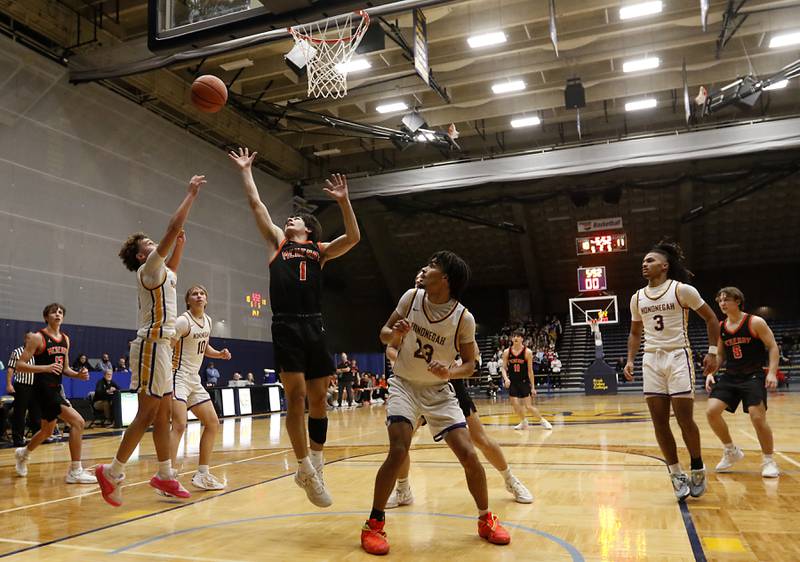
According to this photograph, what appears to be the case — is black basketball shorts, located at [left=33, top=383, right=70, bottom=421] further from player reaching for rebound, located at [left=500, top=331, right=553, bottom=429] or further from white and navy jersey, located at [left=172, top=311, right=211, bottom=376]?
player reaching for rebound, located at [left=500, top=331, right=553, bottom=429]

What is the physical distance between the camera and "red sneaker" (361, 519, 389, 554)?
3.52 meters

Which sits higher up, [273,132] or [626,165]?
[273,132]

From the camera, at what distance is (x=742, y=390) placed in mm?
6070

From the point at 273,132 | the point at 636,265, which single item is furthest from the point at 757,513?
the point at 636,265

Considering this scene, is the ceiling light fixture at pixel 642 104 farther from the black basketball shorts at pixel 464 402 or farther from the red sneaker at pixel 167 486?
the red sneaker at pixel 167 486

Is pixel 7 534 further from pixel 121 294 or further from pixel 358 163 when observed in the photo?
pixel 358 163

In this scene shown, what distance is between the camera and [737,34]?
1652 cm

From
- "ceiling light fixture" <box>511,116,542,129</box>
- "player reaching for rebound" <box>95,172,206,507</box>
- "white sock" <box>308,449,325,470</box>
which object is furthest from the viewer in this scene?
"ceiling light fixture" <box>511,116,542,129</box>

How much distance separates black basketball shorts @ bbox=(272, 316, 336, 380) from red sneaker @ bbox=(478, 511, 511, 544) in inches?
53.1

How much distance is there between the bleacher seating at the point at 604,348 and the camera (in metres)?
26.3

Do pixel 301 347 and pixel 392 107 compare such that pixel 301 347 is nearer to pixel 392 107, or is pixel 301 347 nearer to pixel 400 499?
pixel 400 499

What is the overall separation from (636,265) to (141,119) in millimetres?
22023

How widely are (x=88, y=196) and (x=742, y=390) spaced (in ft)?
48.1

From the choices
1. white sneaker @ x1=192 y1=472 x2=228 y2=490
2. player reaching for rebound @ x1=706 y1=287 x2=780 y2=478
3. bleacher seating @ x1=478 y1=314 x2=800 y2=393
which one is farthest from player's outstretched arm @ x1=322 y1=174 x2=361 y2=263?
bleacher seating @ x1=478 y1=314 x2=800 y2=393
